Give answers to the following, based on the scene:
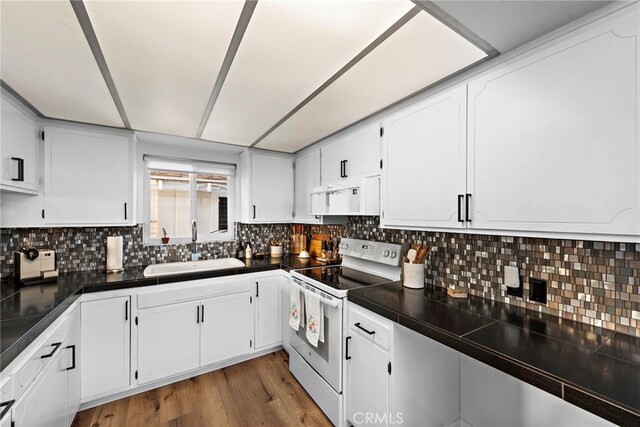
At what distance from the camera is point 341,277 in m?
2.22

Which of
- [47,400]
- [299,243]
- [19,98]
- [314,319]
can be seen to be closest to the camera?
[47,400]

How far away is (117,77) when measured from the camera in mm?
1520

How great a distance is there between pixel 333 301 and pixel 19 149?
239 cm

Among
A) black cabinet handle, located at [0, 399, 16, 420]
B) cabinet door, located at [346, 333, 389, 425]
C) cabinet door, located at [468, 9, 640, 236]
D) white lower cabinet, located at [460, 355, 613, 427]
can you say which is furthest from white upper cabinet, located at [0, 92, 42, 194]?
white lower cabinet, located at [460, 355, 613, 427]

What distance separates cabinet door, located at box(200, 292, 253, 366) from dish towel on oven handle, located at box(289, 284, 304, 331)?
55 centimetres

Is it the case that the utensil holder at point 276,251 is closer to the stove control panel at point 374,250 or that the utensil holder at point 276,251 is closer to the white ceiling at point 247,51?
the stove control panel at point 374,250

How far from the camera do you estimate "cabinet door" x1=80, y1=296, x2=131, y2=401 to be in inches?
79.0

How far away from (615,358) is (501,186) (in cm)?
77

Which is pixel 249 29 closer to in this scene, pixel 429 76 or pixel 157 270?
pixel 429 76

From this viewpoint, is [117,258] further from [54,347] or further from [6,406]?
[6,406]

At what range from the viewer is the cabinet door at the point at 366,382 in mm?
1524

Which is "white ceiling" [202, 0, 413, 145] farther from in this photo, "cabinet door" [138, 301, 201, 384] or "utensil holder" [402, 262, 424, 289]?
"cabinet door" [138, 301, 201, 384]

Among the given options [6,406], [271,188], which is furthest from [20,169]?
[271,188]

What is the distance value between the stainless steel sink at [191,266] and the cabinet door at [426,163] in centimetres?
174
